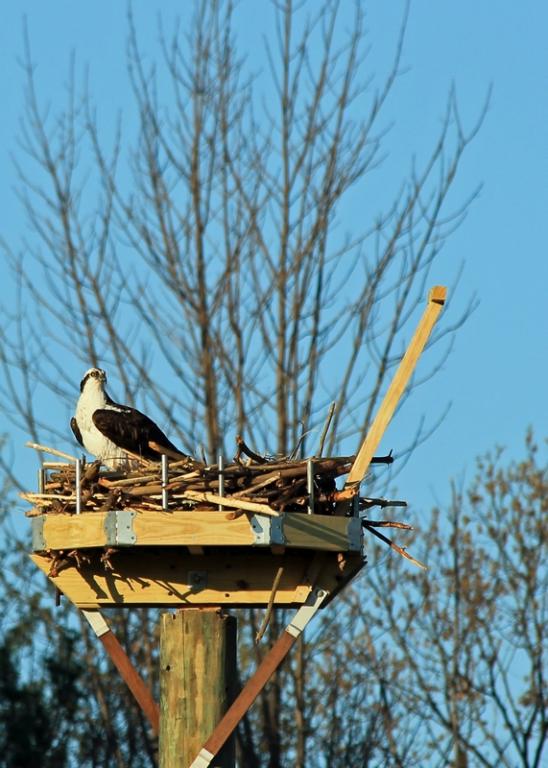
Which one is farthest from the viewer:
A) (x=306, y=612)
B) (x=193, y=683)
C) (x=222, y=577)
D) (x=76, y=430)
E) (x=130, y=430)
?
(x=76, y=430)

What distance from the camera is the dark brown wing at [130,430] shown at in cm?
998

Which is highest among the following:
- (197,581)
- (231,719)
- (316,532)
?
(316,532)

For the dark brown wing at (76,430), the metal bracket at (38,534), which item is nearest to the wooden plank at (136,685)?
the metal bracket at (38,534)

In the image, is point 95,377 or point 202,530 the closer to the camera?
point 202,530

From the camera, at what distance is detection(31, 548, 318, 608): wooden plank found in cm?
756

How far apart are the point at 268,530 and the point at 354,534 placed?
1.67 ft

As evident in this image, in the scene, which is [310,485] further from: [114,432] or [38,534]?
[114,432]

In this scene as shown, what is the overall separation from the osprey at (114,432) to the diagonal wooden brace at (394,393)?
84.5 inches

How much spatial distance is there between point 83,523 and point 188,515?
52 centimetres

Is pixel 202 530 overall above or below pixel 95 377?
below

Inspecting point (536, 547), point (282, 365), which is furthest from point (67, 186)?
point (536, 547)

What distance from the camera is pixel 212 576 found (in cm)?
758

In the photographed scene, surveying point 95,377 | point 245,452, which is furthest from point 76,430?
point 245,452

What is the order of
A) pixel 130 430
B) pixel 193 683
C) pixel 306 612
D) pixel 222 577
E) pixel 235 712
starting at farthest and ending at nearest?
pixel 130 430
pixel 222 577
pixel 306 612
pixel 193 683
pixel 235 712
